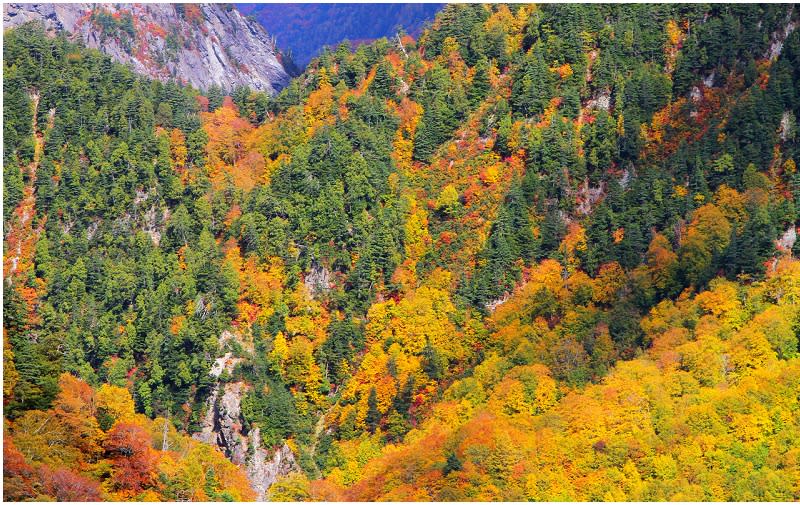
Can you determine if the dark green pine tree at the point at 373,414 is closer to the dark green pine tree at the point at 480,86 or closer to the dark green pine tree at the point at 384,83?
the dark green pine tree at the point at 480,86

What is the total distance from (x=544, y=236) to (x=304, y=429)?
3876 centimetres

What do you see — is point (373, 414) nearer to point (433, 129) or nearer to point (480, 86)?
point (433, 129)

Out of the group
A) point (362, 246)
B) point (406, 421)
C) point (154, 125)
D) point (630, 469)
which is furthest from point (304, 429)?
point (154, 125)

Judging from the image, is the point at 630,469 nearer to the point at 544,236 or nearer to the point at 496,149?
the point at 544,236

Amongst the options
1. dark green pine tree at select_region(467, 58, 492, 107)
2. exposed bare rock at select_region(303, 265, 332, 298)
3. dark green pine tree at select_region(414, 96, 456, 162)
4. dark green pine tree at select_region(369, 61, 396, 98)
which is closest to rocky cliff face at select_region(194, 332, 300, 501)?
exposed bare rock at select_region(303, 265, 332, 298)

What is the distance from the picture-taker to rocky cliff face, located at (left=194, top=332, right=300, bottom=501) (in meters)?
144

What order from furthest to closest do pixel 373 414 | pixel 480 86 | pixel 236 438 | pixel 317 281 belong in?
1. pixel 480 86
2. pixel 317 281
3. pixel 373 414
4. pixel 236 438

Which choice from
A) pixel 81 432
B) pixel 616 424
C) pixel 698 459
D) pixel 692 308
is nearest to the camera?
pixel 81 432

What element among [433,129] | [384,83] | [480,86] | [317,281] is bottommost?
[317,281]

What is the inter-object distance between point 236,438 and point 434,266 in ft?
110

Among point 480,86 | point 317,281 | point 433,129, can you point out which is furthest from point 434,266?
point 480,86

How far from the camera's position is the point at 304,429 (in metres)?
148

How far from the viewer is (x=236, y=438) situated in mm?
148125

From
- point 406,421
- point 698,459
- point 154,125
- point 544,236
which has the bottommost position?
point 698,459
